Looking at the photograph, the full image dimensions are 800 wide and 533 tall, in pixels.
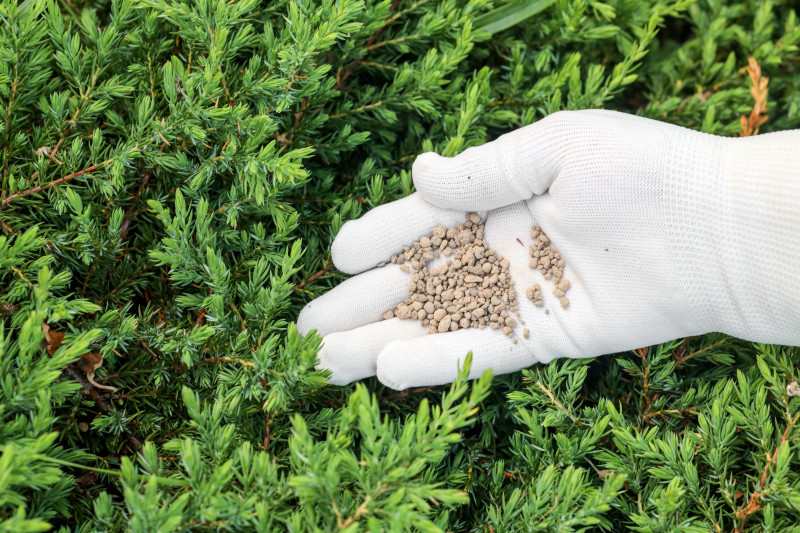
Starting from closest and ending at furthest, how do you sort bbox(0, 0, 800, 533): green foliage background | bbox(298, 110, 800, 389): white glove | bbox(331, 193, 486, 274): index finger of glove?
bbox(0, 0, 800, 533): green foliage background → bbox(298, 110, 800, 389): white glove → bbox(331, 193, 486, 274): index finger of glove

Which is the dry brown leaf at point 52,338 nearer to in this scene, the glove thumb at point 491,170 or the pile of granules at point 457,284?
the pile of granules at point 457,284

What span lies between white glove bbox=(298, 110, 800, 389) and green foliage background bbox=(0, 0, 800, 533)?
102mm

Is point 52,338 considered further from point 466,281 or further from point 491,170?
point 491,170

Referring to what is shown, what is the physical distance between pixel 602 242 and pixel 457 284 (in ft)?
1.34

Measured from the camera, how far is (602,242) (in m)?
1.52

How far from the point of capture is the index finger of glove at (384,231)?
1544mm

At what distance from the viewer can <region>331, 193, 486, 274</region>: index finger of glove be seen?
5.07 feet

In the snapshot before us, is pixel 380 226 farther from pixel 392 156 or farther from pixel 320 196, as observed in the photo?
pixel 392 156

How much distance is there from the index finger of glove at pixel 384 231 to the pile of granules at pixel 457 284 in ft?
0.09

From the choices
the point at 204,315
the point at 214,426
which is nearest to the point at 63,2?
the point at 204,315

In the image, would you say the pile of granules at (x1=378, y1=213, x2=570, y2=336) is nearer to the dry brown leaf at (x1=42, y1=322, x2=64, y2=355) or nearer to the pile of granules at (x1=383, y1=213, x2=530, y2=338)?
the pile of granules at (x1=383, y1=213, x2=530, y2=338)

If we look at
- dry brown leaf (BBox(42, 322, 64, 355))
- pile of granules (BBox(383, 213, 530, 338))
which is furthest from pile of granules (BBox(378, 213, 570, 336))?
dry brown leaf (BBox(42, 322, 64, 355))

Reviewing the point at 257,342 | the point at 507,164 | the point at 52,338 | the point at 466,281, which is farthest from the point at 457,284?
the point at 52,338

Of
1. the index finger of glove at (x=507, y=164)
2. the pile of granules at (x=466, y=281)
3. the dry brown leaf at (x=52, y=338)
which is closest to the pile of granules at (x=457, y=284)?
the pile of granules at (x=466, y=281)
